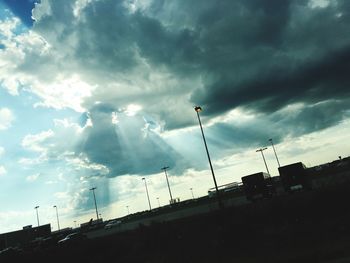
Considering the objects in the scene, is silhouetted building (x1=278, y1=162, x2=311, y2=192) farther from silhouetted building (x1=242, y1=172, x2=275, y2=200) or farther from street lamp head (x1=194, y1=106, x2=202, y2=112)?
street lamp head (x1=194, y1=106, x2=202, y2=112)

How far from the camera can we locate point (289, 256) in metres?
14.3

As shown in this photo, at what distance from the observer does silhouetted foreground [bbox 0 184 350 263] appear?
50.1ft

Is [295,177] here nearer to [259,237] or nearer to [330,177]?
[330,177]

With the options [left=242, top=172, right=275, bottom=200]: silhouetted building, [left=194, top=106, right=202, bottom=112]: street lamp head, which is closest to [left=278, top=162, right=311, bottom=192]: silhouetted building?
[left=242, top=172, right=275, bottom=200]: silhouetted building

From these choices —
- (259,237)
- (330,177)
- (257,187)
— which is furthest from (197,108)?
(330,177)

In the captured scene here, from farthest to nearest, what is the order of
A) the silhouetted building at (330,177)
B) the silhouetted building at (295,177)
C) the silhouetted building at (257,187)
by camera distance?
the silhouetted building at (257,187) < the silhouetted building at (295,177) < the silhouetted building at (330,177)

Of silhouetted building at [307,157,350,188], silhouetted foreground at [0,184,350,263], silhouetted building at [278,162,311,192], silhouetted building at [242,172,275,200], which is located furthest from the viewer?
silhouetted building at [242,172,275,200]

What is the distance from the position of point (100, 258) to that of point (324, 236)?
63.5 ft

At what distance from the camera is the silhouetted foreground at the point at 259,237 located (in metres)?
15.3

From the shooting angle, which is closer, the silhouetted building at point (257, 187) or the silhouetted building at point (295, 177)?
the silhouetted building at point (295, 177)

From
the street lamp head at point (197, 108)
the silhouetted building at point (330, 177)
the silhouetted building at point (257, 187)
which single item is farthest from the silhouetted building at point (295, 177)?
the street lamp head at point (197, 108)

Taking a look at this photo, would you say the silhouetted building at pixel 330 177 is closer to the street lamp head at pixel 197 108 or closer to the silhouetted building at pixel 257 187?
the silhouetted building at pixel 257 187

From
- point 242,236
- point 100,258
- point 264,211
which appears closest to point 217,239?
point 242,236

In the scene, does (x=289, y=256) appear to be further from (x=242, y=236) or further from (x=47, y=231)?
(x=47, y=231)
